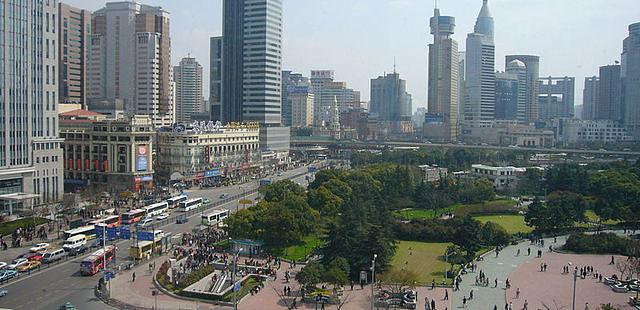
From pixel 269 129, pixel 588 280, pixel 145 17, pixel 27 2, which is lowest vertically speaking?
pixel 588 280

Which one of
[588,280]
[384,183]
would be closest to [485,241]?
[588,280]

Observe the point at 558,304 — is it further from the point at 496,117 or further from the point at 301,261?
the point at 496,117

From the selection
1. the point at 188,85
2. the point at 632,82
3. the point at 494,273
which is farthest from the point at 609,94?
the point at 494,273

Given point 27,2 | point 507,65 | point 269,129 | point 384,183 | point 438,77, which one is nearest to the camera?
point 27,2

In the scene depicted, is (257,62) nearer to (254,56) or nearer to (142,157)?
(254,56)

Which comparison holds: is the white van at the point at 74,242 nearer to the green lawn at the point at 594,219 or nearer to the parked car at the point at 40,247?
the parked car at the point at 40,247

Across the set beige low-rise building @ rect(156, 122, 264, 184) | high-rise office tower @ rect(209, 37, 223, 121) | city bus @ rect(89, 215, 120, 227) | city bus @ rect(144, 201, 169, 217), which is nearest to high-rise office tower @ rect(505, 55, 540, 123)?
high-rise office tower @ rect(209, 37, 223, 121)

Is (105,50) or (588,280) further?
(105,50)
